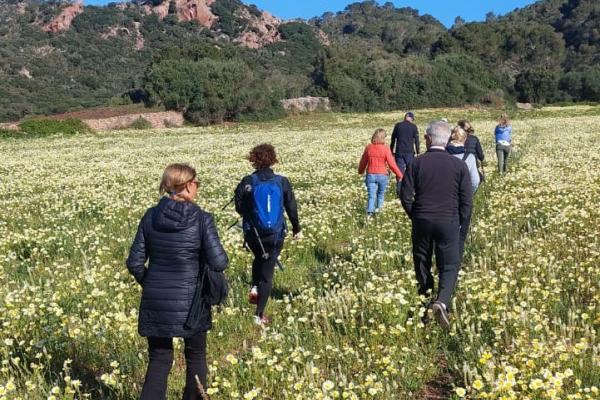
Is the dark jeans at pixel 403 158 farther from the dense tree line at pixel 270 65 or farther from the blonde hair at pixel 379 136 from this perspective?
the dense tree line at pixel 270 65

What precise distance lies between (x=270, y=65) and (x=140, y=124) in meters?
91.8

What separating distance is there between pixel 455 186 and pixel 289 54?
17280cm

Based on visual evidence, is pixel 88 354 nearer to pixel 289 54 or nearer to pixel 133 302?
pixel 133 302

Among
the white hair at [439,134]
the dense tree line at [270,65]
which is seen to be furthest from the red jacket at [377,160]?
the dense tree line at [270,65]

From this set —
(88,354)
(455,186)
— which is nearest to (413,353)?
(455,186)

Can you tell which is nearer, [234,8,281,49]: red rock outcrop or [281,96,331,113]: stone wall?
[281,96,331,113]: stone wall

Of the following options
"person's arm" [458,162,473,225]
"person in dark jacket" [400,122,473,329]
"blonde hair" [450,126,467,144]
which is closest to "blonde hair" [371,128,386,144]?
"blonde hair" [450,126,467,144]

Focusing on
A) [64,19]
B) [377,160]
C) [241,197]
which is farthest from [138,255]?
[64,19]

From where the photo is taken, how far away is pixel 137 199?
50.5 feet

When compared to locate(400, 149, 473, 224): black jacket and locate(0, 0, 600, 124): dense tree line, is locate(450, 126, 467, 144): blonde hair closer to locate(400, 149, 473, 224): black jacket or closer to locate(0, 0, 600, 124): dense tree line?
locate(400, 149, 473, 224): black jacket

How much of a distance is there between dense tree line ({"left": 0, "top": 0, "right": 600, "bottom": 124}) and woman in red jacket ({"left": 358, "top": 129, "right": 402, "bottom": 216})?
56.7 meters

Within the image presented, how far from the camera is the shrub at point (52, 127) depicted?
165ft

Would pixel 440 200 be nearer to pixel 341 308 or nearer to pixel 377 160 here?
pixel 341 308

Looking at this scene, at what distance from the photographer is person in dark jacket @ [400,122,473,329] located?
253 inches
